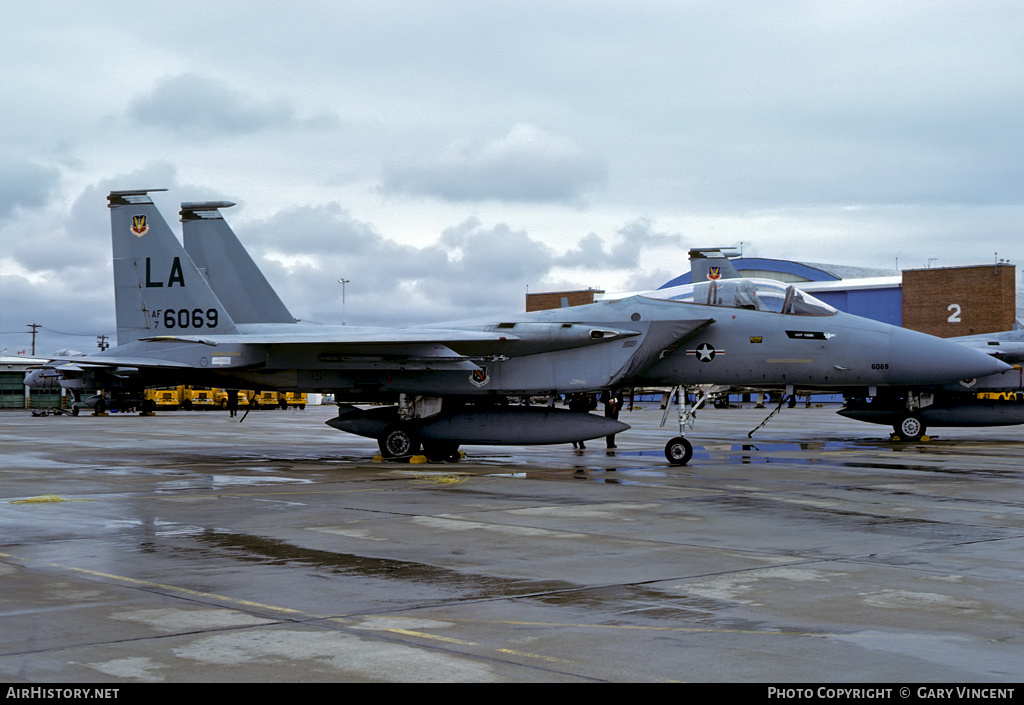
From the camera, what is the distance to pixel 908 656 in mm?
4801

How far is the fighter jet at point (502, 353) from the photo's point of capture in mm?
16406

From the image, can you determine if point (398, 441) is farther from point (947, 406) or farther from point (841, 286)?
point (841, 286)

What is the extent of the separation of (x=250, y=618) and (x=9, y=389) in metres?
75.1

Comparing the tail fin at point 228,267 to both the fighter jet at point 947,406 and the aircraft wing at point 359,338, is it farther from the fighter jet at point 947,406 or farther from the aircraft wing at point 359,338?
the fighter jet at point 947,406

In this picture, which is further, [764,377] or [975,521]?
[764,377]

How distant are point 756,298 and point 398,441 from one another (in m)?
6.77

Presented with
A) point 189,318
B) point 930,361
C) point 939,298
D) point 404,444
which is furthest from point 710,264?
point 939,298

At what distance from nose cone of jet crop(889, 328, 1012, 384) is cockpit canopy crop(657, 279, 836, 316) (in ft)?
4.31

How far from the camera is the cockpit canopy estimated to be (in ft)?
54.4

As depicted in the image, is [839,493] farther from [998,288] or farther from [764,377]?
[998,288]

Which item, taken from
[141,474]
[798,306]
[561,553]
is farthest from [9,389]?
[561,553]

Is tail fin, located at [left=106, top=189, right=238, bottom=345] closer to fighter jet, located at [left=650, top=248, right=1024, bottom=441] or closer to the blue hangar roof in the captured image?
fighter jet, located at [left=650, top=248, right=1024, bottom=441]

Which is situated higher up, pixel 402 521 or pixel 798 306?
pixel 798 306
